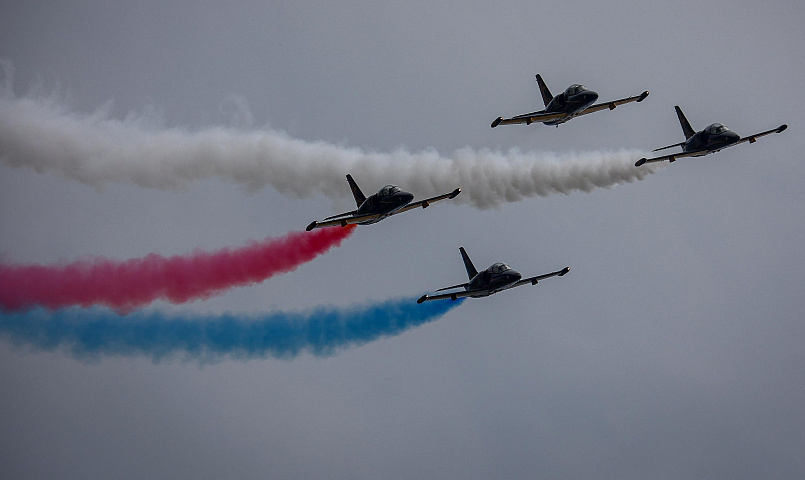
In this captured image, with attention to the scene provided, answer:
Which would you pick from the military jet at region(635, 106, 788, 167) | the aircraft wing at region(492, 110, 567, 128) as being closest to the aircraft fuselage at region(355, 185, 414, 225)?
the aircraft wing at region(492, 110, 567, 128)

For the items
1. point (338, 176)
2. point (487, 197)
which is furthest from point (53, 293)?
point (487, 197)

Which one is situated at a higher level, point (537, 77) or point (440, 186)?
point (537, 77)

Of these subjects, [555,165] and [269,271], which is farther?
[555,165]

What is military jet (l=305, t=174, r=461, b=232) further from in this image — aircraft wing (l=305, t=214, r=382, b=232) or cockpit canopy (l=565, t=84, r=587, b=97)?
cockpit canopy (l=565, t=84, r=587, b=97)

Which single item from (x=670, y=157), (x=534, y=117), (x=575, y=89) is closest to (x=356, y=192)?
(x=534, y=117)

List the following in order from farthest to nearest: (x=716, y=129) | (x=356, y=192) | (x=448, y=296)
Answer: (x=716, y=129) < (x=448, y=296) < (x=356, y=192)

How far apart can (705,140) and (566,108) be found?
9794mm

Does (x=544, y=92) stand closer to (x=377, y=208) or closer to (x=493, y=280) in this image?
(x=493, y=280)

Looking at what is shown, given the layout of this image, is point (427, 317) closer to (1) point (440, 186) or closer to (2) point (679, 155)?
(1) point (440, 186)

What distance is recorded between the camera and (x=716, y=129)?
2643 inches

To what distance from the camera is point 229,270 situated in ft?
211

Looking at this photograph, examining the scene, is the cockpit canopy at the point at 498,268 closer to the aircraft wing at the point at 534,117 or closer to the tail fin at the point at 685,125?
the aircraft wing at the point at 534,117

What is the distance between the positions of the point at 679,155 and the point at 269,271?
2873cm

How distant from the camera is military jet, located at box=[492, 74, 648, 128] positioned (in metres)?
65.5
